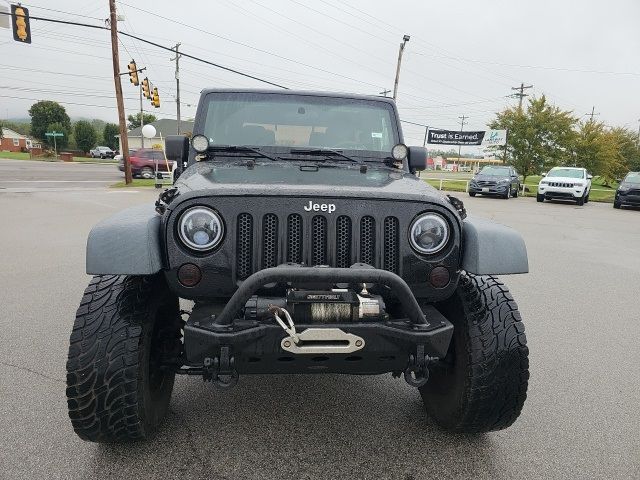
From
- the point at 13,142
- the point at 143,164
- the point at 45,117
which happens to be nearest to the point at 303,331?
the point at 143,164

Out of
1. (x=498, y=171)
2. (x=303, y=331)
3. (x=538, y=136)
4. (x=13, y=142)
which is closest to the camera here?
(x=303, y=331)

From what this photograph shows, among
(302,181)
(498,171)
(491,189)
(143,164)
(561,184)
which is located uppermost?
(302,181)

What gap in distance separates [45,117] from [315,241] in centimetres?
9694

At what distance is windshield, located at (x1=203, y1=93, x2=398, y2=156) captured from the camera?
328cm

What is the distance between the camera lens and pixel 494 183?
65.1 ft

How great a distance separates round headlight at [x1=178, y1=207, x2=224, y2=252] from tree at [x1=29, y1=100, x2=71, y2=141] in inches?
3657

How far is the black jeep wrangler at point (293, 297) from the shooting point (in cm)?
189

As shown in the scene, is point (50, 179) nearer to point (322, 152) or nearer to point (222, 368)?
point (322, 152)

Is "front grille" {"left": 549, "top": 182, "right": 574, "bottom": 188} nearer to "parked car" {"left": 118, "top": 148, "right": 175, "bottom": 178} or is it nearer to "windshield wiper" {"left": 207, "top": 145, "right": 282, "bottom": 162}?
"parked car" {"left": 118, "top": 148, "right": 175, "bottom": 178}

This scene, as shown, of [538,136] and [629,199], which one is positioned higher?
[538,136]

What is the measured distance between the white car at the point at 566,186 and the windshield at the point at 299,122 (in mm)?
17539

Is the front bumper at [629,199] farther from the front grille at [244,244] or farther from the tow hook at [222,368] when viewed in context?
the tow hook at [222,368]

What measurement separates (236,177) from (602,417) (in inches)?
96.4

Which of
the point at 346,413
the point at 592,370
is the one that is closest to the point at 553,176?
the point at 592,370
